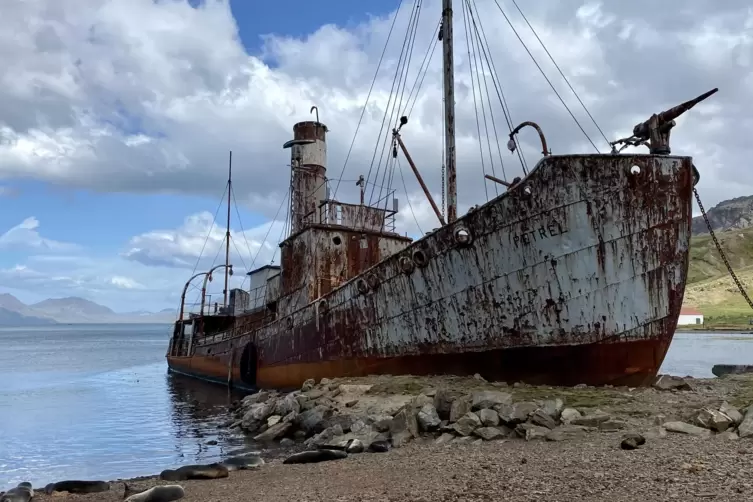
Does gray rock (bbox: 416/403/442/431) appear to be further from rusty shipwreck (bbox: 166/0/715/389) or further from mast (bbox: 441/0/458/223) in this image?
mast (bbox: 441/0/458/223)

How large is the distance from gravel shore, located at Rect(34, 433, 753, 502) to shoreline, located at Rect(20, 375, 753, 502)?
0.04 feet

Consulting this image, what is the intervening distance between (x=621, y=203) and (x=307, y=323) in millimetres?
10173

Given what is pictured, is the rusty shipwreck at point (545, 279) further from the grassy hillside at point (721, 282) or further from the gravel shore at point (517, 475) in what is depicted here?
the grassy hillside at point (721, 282)

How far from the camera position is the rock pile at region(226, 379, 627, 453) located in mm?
8885

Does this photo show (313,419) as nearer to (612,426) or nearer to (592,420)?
(592,420)

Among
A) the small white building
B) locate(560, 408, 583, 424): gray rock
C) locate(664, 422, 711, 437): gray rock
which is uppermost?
the small white building

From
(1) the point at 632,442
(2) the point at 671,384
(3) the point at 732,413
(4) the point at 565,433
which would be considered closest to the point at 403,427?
(4) the point at 565,433

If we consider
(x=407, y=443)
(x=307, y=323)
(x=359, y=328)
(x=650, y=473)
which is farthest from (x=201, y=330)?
(x=650, y=473)

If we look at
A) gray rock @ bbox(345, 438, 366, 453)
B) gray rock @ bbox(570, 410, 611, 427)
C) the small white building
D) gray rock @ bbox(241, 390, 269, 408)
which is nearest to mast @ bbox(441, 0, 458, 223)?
gray rock @ bbox(345, 438, 366, 453)

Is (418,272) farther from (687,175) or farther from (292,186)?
(292,186)

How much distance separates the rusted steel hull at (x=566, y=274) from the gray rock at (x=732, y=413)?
9.77 feet

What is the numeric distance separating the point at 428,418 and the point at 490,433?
57.5 inches

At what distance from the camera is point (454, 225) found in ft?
42.8

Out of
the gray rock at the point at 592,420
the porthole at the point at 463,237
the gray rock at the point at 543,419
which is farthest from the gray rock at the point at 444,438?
the porthole at the point at 463,237
